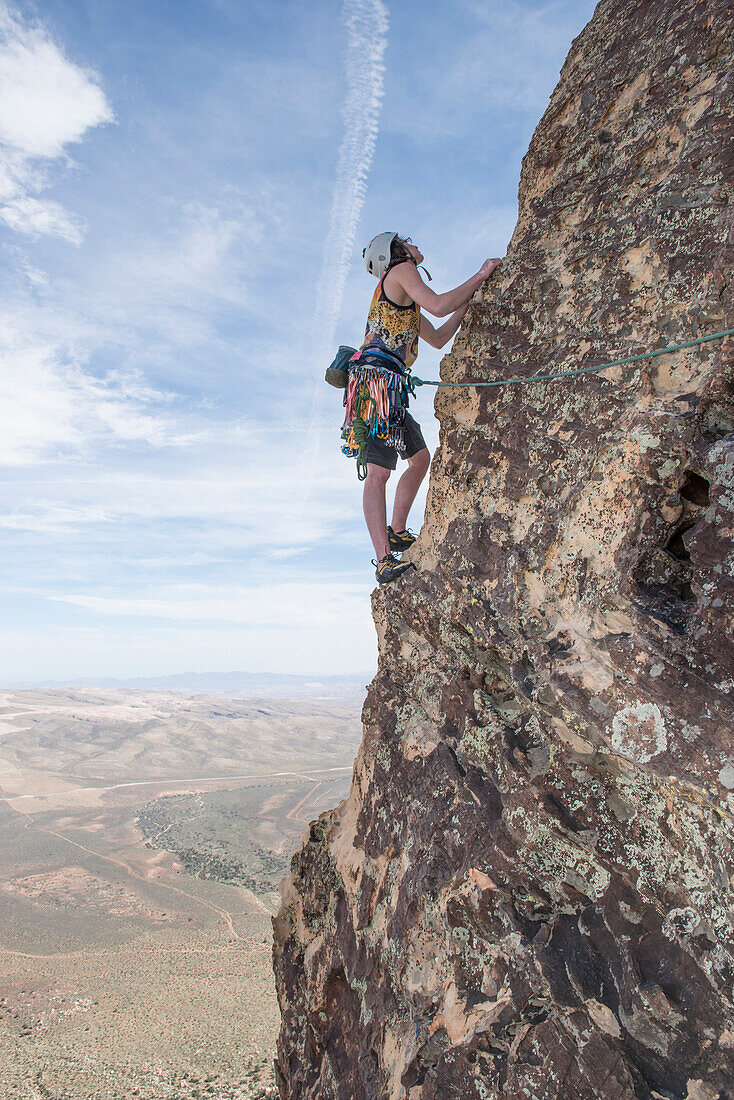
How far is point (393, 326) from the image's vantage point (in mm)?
4871

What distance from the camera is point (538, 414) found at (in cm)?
372

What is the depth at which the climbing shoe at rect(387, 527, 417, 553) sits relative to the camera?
5.07 metres

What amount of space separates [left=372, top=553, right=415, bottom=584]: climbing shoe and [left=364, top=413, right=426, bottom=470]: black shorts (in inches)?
29.5

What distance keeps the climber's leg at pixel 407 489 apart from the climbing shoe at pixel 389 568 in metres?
0.43

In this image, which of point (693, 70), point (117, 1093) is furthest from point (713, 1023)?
point (117, 1093)

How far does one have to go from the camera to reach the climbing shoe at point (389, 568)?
15.0 feet

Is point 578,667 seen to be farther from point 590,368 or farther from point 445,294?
point 445,294

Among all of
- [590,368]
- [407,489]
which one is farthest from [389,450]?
[590,368]

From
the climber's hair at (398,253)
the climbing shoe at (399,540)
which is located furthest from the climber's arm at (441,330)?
the climbing shoe at (399,540)

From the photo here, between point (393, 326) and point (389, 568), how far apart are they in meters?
1.91

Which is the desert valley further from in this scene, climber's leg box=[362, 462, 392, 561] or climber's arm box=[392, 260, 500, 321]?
climber's arm box=[392, 260, 500, 321]

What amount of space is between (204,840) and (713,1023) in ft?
149

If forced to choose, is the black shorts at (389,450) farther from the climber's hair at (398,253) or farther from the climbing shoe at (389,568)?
the climber's hair at (398,253)

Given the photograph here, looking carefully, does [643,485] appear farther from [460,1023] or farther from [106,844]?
[106,844]
